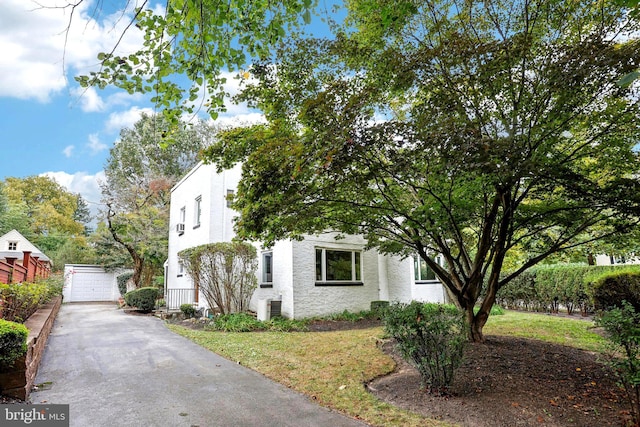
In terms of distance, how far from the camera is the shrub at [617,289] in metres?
9.83

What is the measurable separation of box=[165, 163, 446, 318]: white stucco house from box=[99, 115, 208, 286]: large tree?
7.62m

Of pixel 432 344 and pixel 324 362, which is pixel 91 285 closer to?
pixel 324 362

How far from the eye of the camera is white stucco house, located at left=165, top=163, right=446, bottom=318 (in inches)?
479

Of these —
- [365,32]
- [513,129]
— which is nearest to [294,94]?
[365,32]

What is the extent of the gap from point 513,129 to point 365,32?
2.84 metres

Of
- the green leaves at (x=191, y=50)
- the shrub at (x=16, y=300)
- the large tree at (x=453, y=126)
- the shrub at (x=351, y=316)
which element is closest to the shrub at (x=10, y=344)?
the shrub at (x=16, y=300)

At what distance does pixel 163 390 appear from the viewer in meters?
4.94

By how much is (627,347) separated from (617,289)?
9.16 metres

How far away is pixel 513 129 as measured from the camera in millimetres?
5199

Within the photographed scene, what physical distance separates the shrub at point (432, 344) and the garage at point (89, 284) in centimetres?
2551

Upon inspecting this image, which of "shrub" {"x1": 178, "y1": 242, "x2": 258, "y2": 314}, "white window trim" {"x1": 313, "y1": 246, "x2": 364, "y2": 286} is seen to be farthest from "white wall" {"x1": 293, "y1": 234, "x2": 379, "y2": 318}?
"shrub" {"x1": 178, "y1": 242, "x2": 258, "y2": 314}

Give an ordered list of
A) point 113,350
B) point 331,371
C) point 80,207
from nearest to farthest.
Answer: point 331,371
point 113,350
point 80,207

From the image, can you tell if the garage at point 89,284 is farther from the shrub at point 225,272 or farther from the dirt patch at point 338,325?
the dirt patch at point 338,325

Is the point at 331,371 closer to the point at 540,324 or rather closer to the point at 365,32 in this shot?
the point at 365,32
